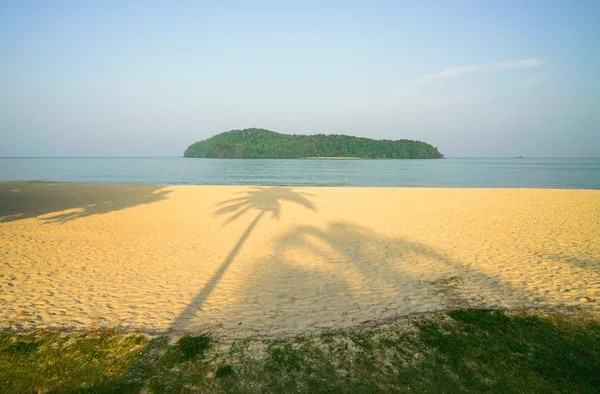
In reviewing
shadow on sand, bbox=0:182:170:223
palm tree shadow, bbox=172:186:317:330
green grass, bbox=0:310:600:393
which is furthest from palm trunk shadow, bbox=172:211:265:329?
shadow on sand, bbox=0:182:170:223

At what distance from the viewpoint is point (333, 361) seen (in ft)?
16.8

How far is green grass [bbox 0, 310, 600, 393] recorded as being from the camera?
469 centimetres

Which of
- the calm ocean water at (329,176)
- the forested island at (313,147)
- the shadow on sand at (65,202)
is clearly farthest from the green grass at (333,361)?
the forested island at (313,147)

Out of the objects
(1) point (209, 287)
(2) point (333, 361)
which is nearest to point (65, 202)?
(1) point (209, 287)

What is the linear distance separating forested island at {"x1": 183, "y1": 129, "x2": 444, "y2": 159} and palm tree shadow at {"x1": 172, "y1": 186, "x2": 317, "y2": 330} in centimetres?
14084

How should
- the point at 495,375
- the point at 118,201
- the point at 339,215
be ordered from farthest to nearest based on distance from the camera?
the point at 118,201 → the point at 339,215 → the point at 495,375

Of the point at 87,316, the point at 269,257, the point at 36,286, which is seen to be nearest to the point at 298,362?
the point at 87,316

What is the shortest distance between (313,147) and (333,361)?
173 metres

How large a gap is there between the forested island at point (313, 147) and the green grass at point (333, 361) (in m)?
162

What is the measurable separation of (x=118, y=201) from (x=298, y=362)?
22029 mm

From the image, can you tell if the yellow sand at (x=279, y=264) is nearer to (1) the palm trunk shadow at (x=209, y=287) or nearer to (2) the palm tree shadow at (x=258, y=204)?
(1) the palm trunk shadow at (x=209, y=287)

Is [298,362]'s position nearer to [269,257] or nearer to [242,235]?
[269,257]

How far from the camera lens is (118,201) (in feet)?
77.3

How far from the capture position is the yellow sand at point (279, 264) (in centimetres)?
690
